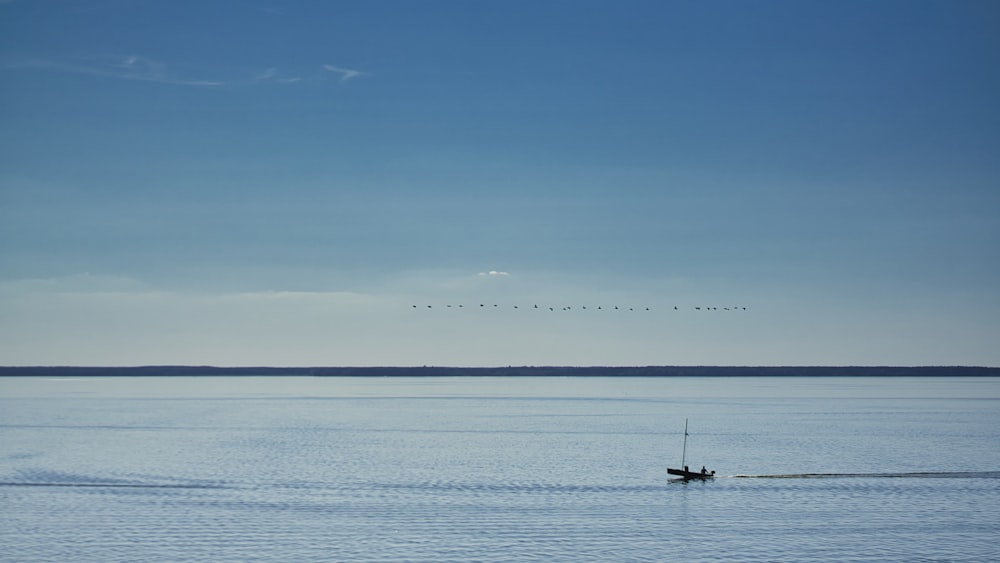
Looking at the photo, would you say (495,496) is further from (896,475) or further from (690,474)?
(896,475)

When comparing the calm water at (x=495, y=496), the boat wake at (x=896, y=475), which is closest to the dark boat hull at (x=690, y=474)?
the calm water at (x=495, y=496)

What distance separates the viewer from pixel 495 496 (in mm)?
61375

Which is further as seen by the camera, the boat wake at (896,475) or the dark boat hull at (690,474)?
the boat wake at (896,475)

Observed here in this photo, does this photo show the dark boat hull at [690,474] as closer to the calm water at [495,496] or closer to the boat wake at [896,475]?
the calm water at [495,496]

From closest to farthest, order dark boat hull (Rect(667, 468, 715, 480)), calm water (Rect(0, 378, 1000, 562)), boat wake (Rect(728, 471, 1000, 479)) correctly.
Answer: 1. calm water (Rect(0, 378, 1000, 562))
2. dark boat hull (Rect(667, 468, 715, 480))
3. boat wake (Rect(728, 471, 1000, 479))

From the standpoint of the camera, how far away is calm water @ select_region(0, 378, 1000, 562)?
150 ft

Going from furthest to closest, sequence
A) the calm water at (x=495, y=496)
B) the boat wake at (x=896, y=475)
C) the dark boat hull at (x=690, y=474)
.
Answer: the boat wake at (x=896, y=475) → the dark boat hull at (x=690, y=474) → the calm water at (x=495, y=496)

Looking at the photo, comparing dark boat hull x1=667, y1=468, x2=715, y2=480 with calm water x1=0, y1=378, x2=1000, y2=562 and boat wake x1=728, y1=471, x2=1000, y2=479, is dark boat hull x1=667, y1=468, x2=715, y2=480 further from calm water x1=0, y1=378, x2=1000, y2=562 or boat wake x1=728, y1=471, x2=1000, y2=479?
boat wake x1=728, y1=471, x2=1000, y2=479

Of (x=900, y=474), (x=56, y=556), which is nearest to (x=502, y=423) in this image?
(x=900, y=474)

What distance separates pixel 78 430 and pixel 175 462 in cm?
4504

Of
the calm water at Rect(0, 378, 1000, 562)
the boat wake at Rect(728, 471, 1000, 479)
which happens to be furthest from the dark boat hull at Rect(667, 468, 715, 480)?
the boat wake at Rect(728, 471, 1000, 479)

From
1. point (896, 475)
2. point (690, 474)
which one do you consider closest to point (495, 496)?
point (690, 474)

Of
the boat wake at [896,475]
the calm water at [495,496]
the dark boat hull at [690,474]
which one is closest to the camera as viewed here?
the calm water at [495,496]

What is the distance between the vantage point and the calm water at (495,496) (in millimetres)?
45750
